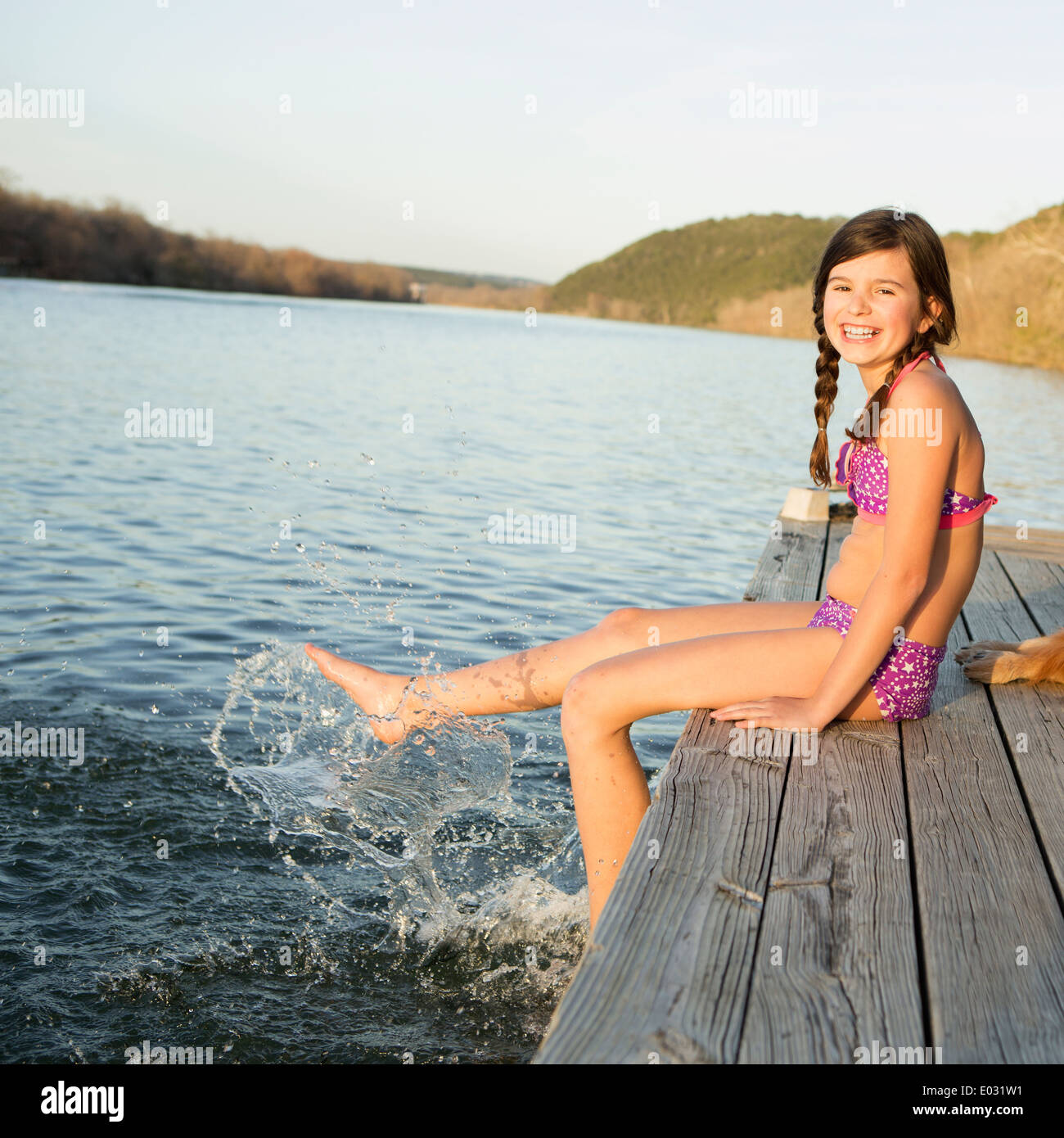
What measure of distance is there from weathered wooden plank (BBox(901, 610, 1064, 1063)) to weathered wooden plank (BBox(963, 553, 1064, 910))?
0.05m

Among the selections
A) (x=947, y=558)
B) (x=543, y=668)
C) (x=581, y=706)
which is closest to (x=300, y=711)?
(x=543, y=668)

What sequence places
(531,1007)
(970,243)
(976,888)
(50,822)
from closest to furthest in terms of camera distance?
(976,888), (531,1007), (50,822), (970,243)

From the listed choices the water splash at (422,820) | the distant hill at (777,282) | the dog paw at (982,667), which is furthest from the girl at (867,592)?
the distant hill at (777,282)

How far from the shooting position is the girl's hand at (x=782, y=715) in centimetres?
291

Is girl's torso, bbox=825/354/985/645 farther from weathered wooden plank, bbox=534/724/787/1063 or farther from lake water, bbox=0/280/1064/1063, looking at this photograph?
lake water, bbox=0/280/1064/1063

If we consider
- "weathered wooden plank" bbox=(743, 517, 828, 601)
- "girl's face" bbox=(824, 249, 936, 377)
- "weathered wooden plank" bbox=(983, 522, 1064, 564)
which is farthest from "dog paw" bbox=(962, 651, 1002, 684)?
"weathered wooden plank" bbox=(983, 522, 1064, 564)

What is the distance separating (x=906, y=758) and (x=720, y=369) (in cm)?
3807

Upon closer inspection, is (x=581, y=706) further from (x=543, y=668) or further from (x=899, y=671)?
(x=899, y=671)

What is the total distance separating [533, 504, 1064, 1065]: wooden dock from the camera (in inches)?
69.0

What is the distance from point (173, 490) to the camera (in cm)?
1083

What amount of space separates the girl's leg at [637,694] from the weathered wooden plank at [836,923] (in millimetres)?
258
